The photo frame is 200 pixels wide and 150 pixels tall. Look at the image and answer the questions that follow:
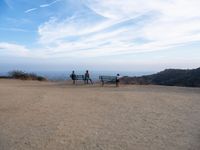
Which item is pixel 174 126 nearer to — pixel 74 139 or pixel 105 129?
pixel 105 129

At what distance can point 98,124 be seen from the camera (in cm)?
1081

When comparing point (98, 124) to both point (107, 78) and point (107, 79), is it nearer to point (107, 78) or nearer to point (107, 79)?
point (107, 78)

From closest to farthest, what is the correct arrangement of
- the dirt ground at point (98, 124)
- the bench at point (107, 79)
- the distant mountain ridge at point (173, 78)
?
the dirt ground at point (98, 124) → the bench at point (107, 79) → the distant mountain ridge at point (173, 78)

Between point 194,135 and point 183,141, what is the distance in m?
0.75

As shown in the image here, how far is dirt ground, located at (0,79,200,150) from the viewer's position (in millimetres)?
8555

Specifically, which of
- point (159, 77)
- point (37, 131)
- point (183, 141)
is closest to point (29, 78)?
point (159, 77)

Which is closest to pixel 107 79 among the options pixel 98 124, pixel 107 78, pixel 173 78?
pixel 107 78

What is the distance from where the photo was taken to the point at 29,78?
105 feet

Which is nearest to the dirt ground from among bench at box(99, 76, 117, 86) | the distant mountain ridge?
bench at box(99, 76, 117, 86)

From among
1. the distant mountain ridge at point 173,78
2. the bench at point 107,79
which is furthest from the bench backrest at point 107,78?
the distant mountain ridge at point 173,78

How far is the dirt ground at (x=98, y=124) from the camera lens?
337 inches

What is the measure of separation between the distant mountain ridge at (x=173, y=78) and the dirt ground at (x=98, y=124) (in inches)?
487

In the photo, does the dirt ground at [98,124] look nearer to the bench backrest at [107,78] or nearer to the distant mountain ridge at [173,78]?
the bench backrest at [107,78]

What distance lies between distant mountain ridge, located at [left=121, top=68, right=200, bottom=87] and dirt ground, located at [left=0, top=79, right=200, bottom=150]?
12.4 m
